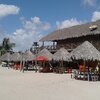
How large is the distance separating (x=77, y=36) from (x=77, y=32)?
149cm

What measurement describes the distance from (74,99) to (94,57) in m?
9.24

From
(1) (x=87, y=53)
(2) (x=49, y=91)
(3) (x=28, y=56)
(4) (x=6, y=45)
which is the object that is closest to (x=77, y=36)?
(3) (x=28, y=56)

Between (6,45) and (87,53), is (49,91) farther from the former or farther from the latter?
(6,45)

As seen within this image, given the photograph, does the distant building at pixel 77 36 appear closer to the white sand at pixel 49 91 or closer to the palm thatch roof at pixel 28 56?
the palm thatch roof at pixel 28 56

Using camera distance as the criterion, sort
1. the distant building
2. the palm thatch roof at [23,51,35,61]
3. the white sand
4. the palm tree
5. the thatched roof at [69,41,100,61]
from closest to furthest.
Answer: the white sand → the thatched roof at [69,41,100,61] → the distant building → the palm thatch roof at [23,51,35,61] → the palm tree

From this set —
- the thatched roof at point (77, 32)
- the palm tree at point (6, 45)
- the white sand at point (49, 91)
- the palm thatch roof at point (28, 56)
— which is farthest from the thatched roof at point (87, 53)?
the palm tree at point (6, 45)

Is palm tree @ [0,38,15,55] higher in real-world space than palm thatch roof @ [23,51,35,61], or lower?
higher

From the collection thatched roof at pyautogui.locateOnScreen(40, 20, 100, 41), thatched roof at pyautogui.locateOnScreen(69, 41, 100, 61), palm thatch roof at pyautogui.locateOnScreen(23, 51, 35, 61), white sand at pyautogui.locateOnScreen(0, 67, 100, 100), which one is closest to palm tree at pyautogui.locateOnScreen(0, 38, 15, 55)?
thatched roof at pyautogui.locateOnScreen(40, 20, 100, 41)

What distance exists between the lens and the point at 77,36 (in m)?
34.0

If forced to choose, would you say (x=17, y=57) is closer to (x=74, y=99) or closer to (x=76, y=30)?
(x=76, y=30)

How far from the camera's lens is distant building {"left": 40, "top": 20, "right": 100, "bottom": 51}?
106 feet

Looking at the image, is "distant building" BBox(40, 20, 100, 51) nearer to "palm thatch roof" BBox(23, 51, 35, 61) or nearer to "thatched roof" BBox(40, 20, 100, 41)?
"thatched roof" BBox(40, 20, 100, 41)

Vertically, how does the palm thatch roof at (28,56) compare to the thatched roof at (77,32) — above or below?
below

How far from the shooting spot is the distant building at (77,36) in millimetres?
32312
